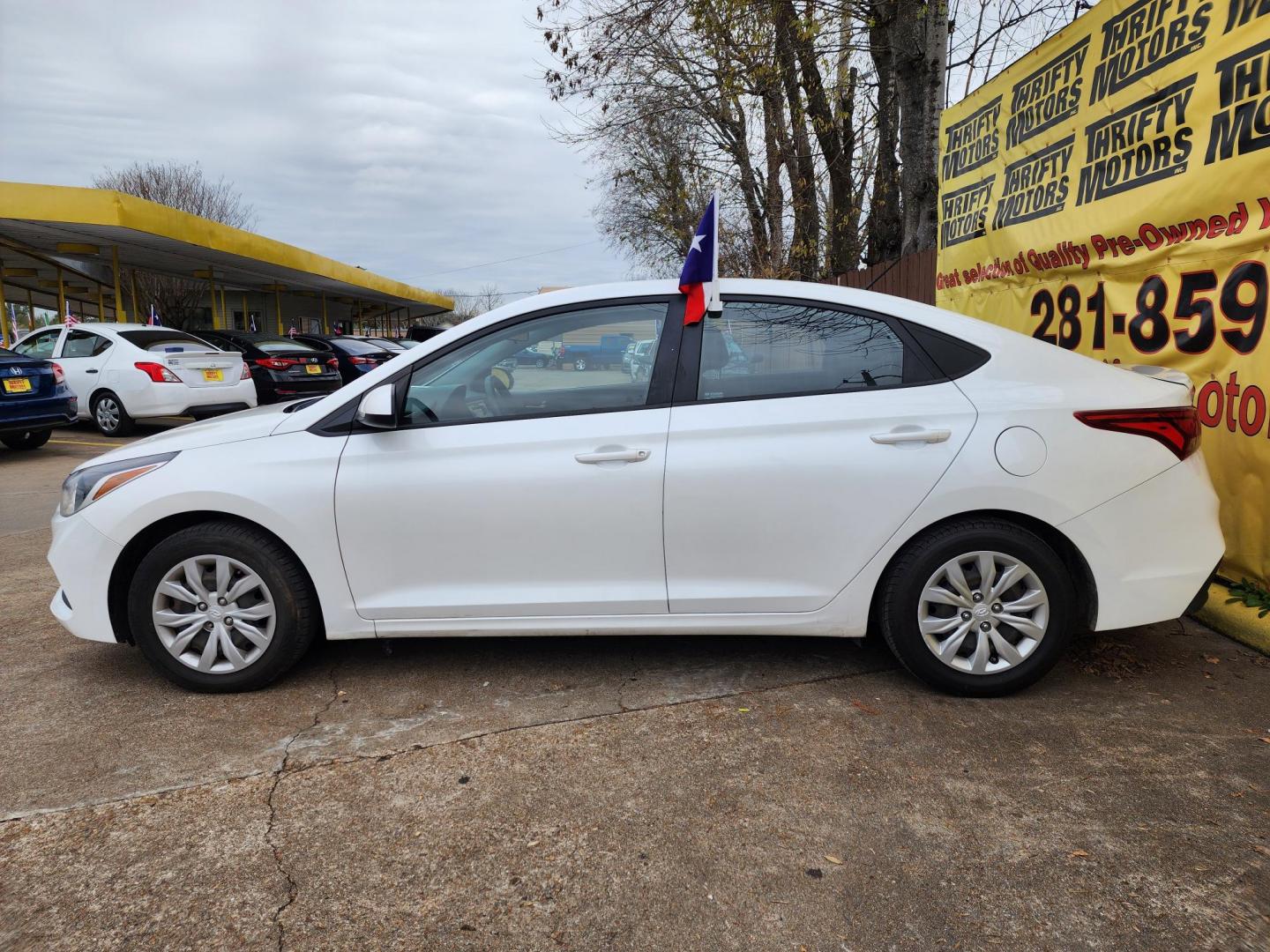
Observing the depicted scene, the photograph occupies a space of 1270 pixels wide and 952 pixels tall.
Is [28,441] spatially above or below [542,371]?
below

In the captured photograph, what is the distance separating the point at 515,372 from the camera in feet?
11.5

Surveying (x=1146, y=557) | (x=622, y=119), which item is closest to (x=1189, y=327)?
(x=1146, y=557)

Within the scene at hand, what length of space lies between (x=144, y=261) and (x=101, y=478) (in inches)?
789

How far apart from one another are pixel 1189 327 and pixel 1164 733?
2.38 m

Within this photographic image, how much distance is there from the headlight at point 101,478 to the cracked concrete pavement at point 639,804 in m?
0.80

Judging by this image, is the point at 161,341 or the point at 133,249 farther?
the point at 133,249

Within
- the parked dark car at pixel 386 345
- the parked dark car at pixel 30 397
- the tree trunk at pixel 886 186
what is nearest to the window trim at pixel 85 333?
the parked dark car at pixel 30 397

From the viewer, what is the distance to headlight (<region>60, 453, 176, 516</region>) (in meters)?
3.44

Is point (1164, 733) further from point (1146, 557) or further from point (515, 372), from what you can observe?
point (515, 372)

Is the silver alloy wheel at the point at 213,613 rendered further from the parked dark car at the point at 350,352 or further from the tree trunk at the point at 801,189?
the parked dark car at the point at 350,352

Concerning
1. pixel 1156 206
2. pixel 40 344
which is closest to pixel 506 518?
pixel 1156 206

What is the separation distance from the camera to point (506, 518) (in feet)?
10.8

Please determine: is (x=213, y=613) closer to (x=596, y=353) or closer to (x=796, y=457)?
(x=596, y=353)

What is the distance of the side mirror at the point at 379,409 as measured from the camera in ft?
10.8
